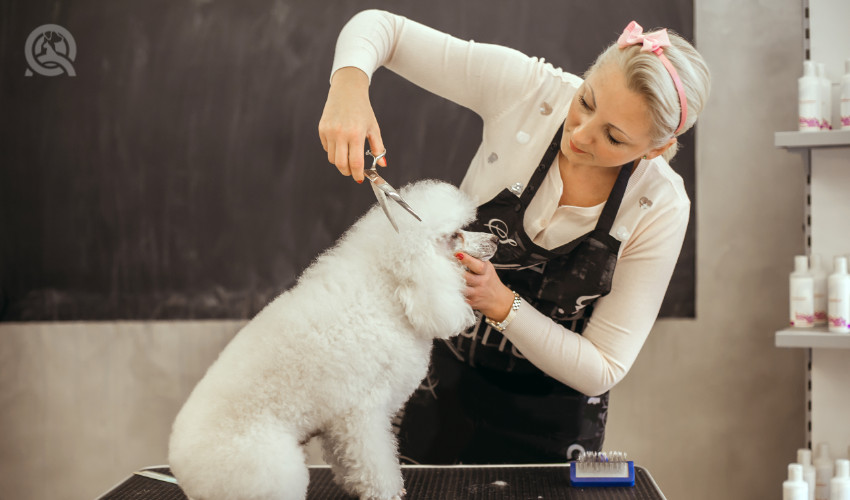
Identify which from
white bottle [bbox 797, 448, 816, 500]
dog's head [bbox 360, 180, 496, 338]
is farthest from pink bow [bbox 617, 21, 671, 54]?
white bottle [bbox 797, 448, 816, 500]

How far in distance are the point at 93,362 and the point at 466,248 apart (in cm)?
149

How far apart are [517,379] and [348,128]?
26.2 inches

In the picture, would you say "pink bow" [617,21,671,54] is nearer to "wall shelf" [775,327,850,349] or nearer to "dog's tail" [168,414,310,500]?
"dog's tail" [168,414,310,500]

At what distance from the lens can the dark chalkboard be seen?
1.91m

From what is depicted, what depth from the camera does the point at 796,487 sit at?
1469 millimetres

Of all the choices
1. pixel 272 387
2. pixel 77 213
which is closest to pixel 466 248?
pixel 272 387

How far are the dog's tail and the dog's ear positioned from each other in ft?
0.79

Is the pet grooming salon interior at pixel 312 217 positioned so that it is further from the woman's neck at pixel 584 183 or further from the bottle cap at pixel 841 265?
the woman's neck at pixel 584 183

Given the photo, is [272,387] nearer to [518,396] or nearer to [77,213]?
[518,396]

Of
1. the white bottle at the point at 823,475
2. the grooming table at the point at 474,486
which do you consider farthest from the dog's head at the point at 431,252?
the white bottle at the point at 823,475

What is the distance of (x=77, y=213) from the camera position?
1.95 meters

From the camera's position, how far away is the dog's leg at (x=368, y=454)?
938 mm

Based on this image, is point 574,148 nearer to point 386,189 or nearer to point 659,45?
point 659,45

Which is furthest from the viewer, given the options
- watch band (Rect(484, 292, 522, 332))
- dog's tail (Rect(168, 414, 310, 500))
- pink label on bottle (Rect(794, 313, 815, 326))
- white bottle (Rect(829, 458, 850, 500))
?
pink label on bottle (Rect(794, 313, 815, 326))
